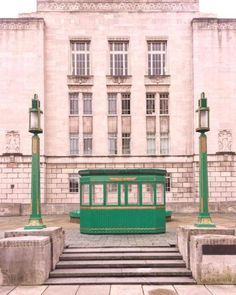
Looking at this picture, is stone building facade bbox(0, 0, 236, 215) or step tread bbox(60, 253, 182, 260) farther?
stone building facade bbox(0, 0, 236, 215)

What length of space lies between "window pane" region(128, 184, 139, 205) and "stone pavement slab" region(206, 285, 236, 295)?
722cm

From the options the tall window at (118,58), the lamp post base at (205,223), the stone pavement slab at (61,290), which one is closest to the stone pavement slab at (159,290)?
the stone pavement slab at (61,290)

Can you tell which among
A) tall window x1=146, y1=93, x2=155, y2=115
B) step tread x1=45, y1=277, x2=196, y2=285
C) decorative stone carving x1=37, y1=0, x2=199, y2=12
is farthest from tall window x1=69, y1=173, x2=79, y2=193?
step tread x1=45, y1=277, x2=196, y2=285

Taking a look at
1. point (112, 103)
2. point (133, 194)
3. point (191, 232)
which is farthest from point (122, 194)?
point (112, 103)

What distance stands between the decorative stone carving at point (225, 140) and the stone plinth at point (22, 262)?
24.2 m

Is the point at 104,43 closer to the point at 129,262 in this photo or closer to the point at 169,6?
the point at 169,6

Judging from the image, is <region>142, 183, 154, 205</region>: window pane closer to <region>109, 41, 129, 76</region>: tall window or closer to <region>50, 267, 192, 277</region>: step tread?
<region>50, 267, 192, 277</region>: step tread

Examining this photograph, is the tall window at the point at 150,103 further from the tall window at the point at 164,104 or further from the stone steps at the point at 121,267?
the stone steps at the point at 121,267

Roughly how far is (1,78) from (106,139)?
9.38 m

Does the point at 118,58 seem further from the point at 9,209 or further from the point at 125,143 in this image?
the point at 9,209

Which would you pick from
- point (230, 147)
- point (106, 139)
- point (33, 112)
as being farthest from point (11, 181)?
point (33, 112)

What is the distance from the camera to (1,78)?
109 feet

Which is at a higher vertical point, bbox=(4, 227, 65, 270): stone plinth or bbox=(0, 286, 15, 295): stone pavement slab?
bbox=(4, 227, 65, 270): stone plinth

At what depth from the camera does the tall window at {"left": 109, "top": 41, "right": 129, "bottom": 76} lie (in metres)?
34.2
